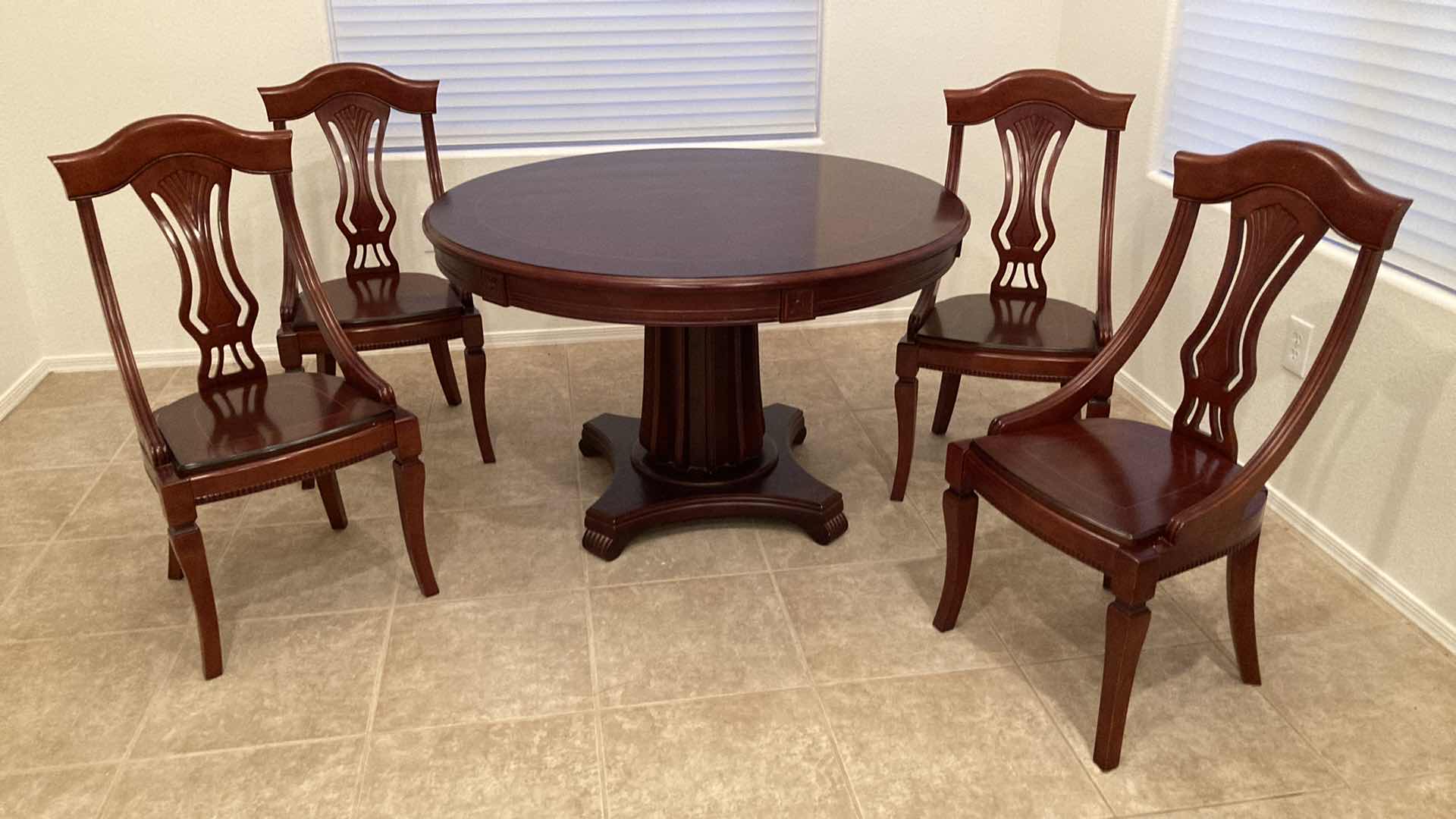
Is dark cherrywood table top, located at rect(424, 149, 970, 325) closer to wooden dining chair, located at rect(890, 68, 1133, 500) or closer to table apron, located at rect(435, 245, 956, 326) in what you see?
table apron, located at rect(435, 245, 956, 326)

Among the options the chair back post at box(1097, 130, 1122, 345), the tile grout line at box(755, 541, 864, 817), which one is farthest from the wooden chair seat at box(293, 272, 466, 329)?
the chair back post at box(1097, 130, 1122, 345)

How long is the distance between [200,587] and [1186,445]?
6.47ft

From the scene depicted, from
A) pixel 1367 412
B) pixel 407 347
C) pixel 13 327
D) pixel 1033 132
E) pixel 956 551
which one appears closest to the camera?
pixel 956 551

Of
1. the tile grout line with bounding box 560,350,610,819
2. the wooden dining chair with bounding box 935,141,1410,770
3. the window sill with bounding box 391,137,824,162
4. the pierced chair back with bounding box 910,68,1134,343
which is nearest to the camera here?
the wooden dining chair with bounding box 935,141,1410,770

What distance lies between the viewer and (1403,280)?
240cm

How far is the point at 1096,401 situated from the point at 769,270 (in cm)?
90

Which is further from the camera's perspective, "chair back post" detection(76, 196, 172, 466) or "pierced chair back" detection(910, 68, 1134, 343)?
"pierced chair back" detection(910, 68, 1134, 343)

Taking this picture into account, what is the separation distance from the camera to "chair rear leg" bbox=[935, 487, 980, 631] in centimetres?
221

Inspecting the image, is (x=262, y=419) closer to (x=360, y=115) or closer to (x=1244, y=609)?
(x=360, y=115)

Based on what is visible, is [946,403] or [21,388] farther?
[21,388]

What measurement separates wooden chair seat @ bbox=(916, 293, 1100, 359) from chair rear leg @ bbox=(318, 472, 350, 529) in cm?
149

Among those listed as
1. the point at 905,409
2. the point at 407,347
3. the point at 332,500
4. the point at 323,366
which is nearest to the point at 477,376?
the point at 323,366

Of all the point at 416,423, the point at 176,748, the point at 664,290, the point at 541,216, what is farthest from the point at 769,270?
the point at 176,748

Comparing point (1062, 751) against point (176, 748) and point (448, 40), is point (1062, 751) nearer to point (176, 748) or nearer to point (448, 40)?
point (176, 748)
